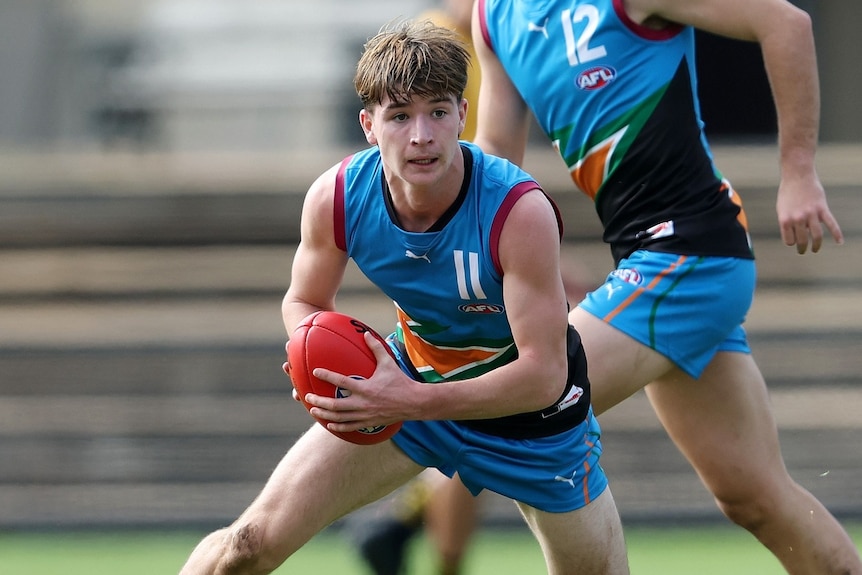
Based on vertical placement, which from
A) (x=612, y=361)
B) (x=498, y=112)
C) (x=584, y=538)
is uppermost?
(x=498, y=112)

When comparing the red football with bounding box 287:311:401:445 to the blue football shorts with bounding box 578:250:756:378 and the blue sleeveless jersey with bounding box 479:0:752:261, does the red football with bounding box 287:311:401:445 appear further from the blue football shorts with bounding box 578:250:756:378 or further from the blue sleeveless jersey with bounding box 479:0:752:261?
the blue sleeveless jersey with bounding box 479:0:752:261

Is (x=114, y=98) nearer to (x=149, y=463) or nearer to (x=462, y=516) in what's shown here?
(x=149, y=463)

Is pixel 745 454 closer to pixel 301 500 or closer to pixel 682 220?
pixel 682 220

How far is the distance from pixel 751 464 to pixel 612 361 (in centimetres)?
49

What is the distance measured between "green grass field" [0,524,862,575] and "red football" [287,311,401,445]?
236 cm

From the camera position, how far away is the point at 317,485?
2.95 m

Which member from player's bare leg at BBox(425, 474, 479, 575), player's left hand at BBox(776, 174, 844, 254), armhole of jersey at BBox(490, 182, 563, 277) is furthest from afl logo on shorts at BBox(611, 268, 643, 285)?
player's bare leg at BBox(425, 474, 479, 575)

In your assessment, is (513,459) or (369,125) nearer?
(369,125)

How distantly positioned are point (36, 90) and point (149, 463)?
2.47 metres

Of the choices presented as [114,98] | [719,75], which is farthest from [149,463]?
[719,75]

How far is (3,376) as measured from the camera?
7.36 m

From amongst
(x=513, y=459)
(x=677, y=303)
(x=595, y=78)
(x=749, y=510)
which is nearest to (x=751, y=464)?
(x=749, y=510)

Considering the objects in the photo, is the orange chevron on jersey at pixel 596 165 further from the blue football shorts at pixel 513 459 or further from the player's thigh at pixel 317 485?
the player's thigh at pixel 317 485

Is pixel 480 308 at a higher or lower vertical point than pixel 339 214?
lower
